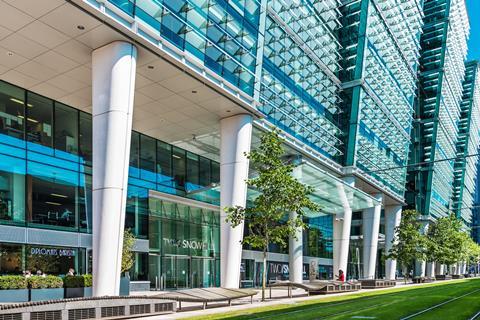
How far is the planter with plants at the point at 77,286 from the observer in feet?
78.6

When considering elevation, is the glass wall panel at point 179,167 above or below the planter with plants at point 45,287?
above

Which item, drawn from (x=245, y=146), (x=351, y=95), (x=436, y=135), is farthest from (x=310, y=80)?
(x=436, y=135)

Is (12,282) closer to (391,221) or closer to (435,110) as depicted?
(391,221)

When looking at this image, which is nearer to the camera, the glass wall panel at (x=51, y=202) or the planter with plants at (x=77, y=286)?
the planter with plants at (x=77, y=286)

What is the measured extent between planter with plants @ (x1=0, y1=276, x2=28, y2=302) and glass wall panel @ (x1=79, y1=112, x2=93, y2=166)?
855 centimetres

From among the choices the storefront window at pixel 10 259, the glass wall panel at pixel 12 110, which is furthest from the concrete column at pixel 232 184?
the glass wall panel at pixel 12 110

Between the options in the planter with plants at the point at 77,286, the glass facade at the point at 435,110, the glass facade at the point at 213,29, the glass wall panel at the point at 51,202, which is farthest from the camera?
the glass facade at the point at 435,110

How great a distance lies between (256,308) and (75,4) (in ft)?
42.7

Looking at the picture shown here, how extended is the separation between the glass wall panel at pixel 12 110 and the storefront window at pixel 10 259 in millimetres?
5382

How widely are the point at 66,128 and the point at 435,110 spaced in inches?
2804

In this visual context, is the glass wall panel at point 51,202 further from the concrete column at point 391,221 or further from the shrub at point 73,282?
the concrete column at point 391,221

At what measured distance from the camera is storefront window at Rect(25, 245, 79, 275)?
24000mm

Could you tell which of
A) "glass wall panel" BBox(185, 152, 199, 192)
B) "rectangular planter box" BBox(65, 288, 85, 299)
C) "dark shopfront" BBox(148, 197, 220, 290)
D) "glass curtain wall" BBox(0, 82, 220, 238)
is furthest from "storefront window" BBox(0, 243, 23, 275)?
"glass wall panel" BBox(185, 152, 199, 192)

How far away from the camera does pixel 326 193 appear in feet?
148
